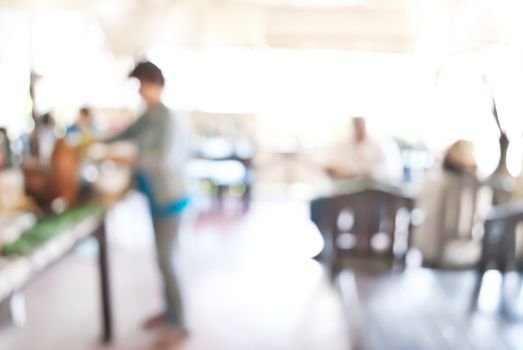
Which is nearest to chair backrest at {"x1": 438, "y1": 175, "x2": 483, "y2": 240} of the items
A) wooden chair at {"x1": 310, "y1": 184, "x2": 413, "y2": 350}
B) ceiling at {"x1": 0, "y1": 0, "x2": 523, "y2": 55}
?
wooden chair at {"x1": 310, "y1": 184, "x2": 413, "y2": 350}

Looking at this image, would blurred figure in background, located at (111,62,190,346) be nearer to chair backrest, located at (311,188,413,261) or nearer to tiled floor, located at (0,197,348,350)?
tiled floor, located at (0,197,348,350)

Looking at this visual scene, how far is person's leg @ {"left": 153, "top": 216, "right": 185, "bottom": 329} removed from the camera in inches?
92.7

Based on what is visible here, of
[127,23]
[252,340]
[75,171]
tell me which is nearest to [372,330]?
[252,340]

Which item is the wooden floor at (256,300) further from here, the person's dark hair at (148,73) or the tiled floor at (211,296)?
the person's dark hair at (148,73)

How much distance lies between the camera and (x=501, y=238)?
1.90 meters

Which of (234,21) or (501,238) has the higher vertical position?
(234,21)

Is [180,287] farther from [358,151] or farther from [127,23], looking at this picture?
[358,151]

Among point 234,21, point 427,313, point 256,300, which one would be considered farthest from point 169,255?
point 234,21

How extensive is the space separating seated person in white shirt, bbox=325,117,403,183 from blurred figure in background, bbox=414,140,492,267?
1147 mm

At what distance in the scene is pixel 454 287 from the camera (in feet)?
6.17

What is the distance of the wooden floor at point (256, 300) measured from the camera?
5.51 feet

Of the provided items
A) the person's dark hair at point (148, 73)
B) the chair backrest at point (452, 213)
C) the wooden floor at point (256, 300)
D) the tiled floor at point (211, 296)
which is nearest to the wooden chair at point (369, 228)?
the wooden floor at point (256, 300)

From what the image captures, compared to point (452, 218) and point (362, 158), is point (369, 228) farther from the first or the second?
point (362, 158)

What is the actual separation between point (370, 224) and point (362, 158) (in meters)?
1.47
